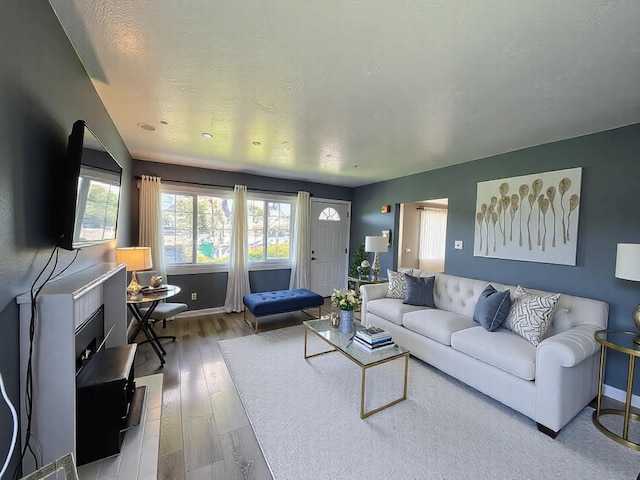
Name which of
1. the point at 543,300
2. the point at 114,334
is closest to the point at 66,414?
the point at 114,334

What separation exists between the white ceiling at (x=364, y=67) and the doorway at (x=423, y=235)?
2.83 meters

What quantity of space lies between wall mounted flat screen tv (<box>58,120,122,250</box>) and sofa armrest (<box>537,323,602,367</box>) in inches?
122

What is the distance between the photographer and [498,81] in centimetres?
179

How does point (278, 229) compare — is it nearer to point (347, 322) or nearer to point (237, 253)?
point (237, 253)

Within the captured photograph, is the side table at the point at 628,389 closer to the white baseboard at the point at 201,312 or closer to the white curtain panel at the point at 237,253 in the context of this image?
the white curtain panel at the point at 237,253

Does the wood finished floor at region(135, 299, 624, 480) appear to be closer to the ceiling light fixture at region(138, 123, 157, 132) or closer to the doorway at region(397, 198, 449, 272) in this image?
the ceiling light fixture at region(138, 123, 157, 132)

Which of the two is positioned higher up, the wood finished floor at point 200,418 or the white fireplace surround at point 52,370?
the white fireplace surround at point 52,370

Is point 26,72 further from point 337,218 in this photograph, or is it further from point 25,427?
point 337,218

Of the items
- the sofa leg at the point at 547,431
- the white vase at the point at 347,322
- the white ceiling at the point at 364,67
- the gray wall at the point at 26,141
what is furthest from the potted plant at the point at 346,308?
the gray wall at the point at 26,141

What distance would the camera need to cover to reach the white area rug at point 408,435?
64.1 inches

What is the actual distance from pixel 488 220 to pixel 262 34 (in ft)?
11.0

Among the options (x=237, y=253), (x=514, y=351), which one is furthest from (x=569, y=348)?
(x=237, y=253)

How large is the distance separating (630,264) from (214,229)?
16.2 feet

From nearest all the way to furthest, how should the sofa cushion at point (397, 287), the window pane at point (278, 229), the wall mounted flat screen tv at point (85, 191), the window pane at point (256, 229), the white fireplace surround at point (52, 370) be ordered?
the white fireplace surround at point (52, 370), the wall mounted flat screen tv at point (85, 191), the sofa cushion at point (397, 287), the window pane at point (256, 229), the window pane at point (278, 229)
